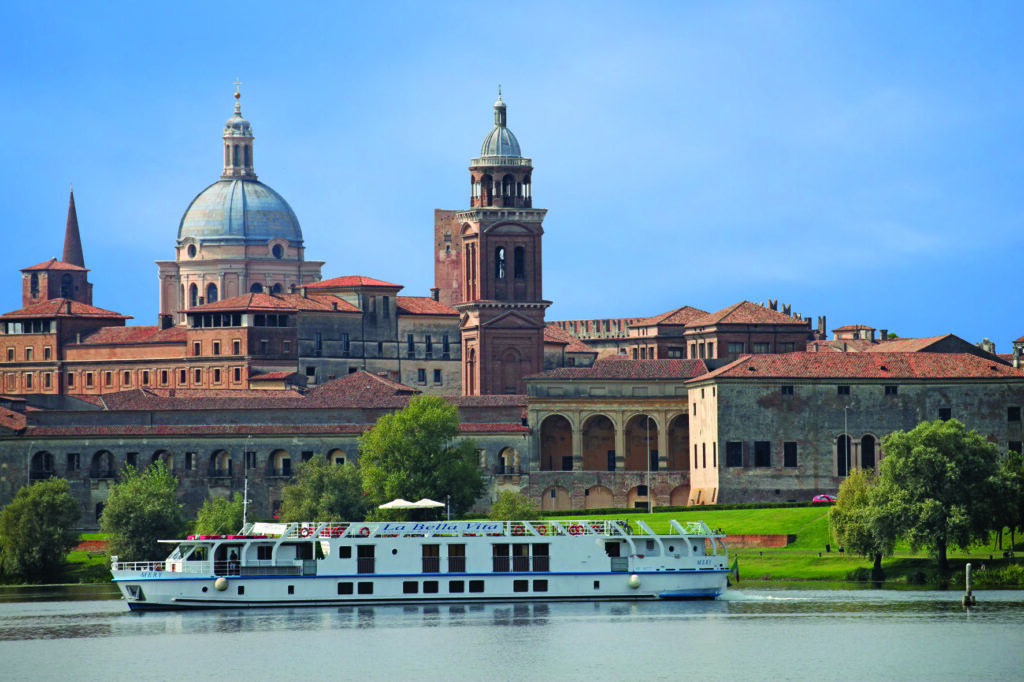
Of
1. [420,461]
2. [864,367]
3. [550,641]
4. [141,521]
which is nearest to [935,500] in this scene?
[550,641]

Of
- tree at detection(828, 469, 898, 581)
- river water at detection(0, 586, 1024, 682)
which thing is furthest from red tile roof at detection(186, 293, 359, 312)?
tree at detection(828, 469, 898, 581)

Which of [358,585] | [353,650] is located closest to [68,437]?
[358,585]

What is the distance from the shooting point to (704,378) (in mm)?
144500

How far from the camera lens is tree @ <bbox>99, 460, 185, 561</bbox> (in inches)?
4675

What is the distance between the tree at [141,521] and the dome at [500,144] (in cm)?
5591

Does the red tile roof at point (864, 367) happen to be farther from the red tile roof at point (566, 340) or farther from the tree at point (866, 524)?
the red tile roof at point (566, 340)

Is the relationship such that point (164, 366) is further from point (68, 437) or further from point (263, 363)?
point (68, 437)

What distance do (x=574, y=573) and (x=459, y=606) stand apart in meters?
5.09

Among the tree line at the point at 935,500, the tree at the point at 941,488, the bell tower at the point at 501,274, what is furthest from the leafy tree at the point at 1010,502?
the bell tower at the point at 501,274

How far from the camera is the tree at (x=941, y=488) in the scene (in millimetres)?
102688

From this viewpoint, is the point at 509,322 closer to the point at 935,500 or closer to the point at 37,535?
the point at 37,535

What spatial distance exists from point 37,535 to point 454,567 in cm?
2835

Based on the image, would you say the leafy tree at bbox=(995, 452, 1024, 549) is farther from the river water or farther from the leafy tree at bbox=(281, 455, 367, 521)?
the leafy tree at bbox=(281, 455, 367, 521)

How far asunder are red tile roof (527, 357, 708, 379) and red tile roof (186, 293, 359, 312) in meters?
26.0
